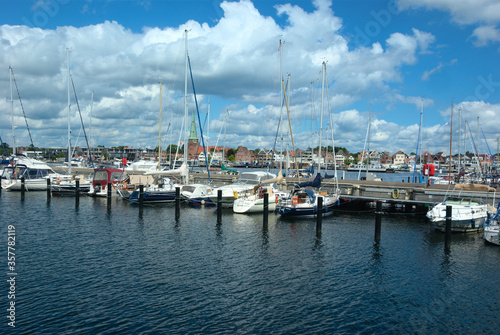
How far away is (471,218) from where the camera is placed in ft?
85.4

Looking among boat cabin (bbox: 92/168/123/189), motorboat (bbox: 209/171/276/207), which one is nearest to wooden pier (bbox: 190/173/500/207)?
motorboat (bbox: 209/171/276/207)

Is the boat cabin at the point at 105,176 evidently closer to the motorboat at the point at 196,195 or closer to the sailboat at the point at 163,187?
the sailboat at the point at 163,187

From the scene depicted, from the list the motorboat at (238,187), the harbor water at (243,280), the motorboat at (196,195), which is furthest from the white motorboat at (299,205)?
the motorboat at (196,195)

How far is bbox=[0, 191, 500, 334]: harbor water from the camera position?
13.0 m

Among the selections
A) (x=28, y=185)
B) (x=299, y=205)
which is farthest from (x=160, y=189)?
(x=28, y=185)

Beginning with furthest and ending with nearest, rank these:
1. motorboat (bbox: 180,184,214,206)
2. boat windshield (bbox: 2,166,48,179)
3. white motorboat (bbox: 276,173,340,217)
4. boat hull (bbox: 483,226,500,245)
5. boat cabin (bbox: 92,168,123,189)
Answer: boat windshield (bbox: 2,166,48,179), boat cabin (bbox: 92,168,123,189), motorboat (bbox: 180,184,214,206), white motorboat (bbox: 276,173,340,217), boat hull (bbox: 483,226,500,245)

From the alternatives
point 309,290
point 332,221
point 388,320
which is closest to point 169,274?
point 309,290

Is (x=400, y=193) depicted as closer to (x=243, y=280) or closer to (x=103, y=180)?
(x=243, y=280)

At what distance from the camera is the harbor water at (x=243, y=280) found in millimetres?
13016

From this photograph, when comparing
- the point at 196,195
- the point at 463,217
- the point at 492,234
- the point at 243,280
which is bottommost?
the point at 243,280

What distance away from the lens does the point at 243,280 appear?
56.1ft

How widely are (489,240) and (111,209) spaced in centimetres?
3063

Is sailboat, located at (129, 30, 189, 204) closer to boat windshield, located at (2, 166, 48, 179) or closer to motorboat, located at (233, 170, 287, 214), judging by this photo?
motorboat, located at (233, 170, 287, 214)

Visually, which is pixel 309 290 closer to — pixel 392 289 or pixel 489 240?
pixel 392 289
